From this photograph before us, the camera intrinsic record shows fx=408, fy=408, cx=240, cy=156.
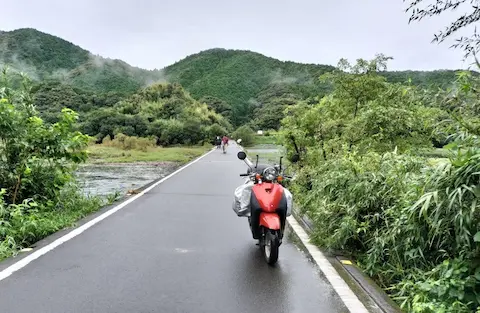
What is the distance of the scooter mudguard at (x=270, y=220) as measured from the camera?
16.9ft

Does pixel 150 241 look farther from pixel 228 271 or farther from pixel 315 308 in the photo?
pixel 315 308

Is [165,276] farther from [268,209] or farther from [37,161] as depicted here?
[37,161]

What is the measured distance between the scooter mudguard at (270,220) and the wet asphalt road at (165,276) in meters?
0.49

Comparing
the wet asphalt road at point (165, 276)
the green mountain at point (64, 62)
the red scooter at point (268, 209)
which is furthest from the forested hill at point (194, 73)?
the red scooter at point (268, 209)

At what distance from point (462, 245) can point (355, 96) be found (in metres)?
6.74

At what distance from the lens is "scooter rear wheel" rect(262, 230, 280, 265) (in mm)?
5031

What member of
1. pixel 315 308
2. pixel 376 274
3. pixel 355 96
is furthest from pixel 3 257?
pixel 355 96

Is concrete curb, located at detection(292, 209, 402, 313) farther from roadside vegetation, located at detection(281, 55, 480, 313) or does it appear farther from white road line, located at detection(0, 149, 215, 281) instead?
white road line, located at detection(0, 149, 215, 281)

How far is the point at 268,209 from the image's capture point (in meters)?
5.36

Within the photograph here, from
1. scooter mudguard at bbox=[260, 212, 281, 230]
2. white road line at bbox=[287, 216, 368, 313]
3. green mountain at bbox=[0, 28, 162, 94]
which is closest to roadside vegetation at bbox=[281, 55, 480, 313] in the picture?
white road line at bbox=[287, 216, 368, 313]

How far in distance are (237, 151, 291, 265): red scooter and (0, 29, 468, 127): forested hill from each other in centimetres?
8596

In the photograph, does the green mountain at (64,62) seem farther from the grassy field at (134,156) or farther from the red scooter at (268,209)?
the red scooter at (268,209)

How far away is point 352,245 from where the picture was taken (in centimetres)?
577

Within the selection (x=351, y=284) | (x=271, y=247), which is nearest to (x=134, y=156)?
(x=271, y=247)
